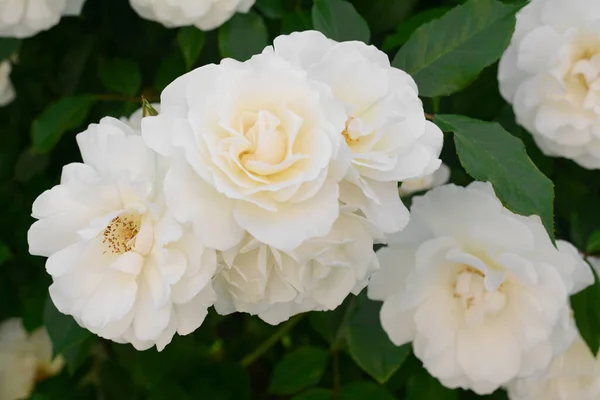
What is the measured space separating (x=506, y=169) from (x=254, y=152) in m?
0.20

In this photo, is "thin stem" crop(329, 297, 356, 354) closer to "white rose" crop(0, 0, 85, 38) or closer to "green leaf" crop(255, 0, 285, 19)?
"green leaf" crop(255, 0, 285, 19)

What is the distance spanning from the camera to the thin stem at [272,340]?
84 centimetres

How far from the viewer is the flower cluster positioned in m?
0.40

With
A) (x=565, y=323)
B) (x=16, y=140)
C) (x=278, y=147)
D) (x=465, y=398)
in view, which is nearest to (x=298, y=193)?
(x=278, y=147)

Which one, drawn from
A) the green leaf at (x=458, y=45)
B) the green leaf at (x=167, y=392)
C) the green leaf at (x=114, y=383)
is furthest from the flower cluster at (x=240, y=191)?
the green leaf at (x=114, y=383)

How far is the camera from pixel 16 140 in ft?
3.34

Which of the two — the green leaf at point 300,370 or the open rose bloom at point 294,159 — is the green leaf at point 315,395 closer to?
the green leaf at point 300,370

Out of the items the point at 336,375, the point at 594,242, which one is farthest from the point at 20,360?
the point at 594,242

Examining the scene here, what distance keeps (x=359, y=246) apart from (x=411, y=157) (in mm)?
71

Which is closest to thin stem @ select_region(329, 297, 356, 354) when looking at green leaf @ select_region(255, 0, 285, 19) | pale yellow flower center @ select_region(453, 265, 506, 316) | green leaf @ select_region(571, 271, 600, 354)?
pale yellow flower center @ select_region(453, 265, 506, 316)

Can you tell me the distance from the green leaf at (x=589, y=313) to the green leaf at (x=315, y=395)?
32 centimetres

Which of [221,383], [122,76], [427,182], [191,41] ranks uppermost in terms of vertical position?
[191,41]

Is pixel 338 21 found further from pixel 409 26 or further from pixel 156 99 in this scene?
Answer: pixel 156 99

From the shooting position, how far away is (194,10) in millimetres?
644
